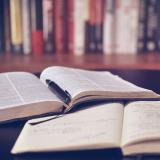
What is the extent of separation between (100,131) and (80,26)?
90cm

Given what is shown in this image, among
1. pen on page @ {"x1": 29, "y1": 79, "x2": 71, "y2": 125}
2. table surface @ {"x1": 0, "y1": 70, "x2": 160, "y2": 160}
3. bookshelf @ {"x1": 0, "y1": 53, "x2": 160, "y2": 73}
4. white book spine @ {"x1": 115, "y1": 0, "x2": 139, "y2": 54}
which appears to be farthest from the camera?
white book spine @ {"x1": 115, "y1": 0, "x2": 139, "y2": 54}

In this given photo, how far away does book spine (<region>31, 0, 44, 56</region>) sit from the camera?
141 cm

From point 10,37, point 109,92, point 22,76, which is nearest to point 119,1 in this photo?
point 10,37

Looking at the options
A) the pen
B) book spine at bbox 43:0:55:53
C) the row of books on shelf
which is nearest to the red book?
the row of books on shelf

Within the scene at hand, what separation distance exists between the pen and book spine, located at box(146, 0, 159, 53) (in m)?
0.68

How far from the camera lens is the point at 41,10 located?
4.62ft

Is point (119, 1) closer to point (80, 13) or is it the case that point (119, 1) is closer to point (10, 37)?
point (80, 13)

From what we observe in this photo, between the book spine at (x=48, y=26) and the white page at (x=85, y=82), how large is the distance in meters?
0.55

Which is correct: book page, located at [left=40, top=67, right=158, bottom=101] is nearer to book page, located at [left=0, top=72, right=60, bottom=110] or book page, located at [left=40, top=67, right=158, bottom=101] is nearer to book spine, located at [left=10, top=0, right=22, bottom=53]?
book page, located at [left=0, top=72, right=60, bottom=110]

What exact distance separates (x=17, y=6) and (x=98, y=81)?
0.73 m

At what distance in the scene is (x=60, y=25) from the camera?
1413 mm

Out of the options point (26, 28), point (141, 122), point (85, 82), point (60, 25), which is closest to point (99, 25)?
point (60, 25)

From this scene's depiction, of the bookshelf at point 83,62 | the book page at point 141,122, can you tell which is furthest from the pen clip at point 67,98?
the bookshelf at point 83,62

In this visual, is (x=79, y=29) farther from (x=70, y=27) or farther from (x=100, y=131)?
(x=100, y=131)
